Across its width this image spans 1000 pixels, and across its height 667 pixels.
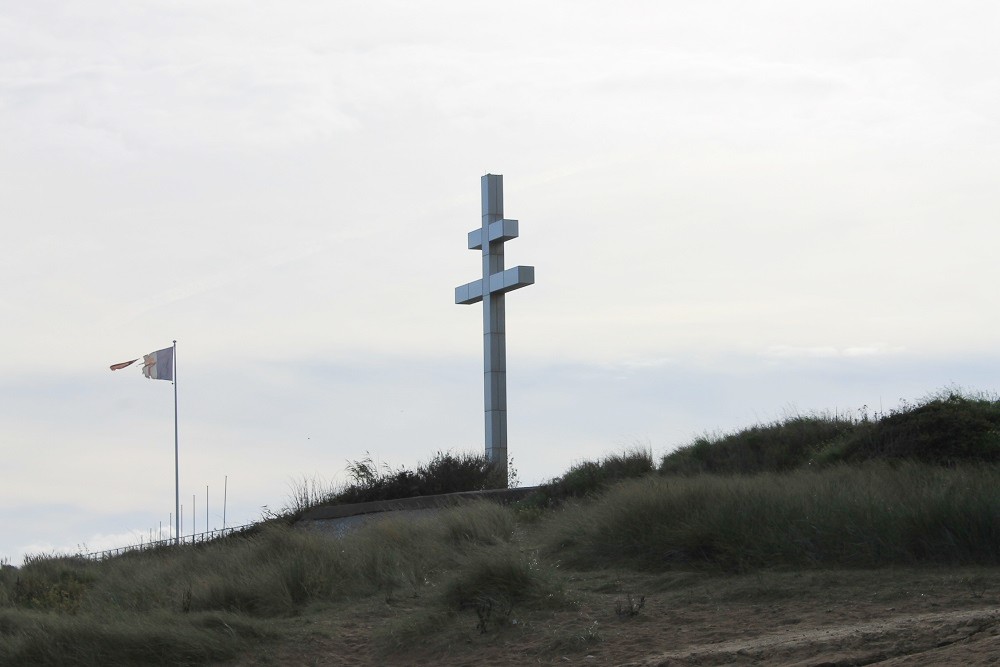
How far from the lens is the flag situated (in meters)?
30.8

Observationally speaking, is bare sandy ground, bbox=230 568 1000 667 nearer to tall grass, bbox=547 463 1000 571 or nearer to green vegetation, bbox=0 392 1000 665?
green vegetation, bbox=0 392 1000 665

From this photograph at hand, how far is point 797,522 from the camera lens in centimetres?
1075

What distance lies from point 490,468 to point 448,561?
362 inches

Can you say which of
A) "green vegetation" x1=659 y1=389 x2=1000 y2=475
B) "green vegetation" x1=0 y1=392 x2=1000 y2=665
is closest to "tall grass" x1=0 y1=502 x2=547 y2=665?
"green vegetation" x1=0 y1=392 x2=1000 y2=665

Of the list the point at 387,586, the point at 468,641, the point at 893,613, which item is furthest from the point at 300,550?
the point at 893,613

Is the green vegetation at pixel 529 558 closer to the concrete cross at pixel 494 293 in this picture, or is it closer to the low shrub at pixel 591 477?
the low shrub at pixel 591 477

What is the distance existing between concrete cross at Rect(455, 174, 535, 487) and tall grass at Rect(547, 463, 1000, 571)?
950 centimetres

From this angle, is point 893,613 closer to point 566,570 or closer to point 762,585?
point 762,585

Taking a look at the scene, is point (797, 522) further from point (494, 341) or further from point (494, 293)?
point (494, 293)

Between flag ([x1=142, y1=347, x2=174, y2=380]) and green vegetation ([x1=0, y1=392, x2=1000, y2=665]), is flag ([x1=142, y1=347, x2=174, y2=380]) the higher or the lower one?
the higher one

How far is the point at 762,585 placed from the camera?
31.3 feet

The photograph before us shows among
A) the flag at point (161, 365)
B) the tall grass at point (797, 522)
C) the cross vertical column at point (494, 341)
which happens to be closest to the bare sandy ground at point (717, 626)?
the tall grass at point (797, 522)

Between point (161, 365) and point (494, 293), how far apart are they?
38.8 ft

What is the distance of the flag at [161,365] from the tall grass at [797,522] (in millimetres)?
20060
